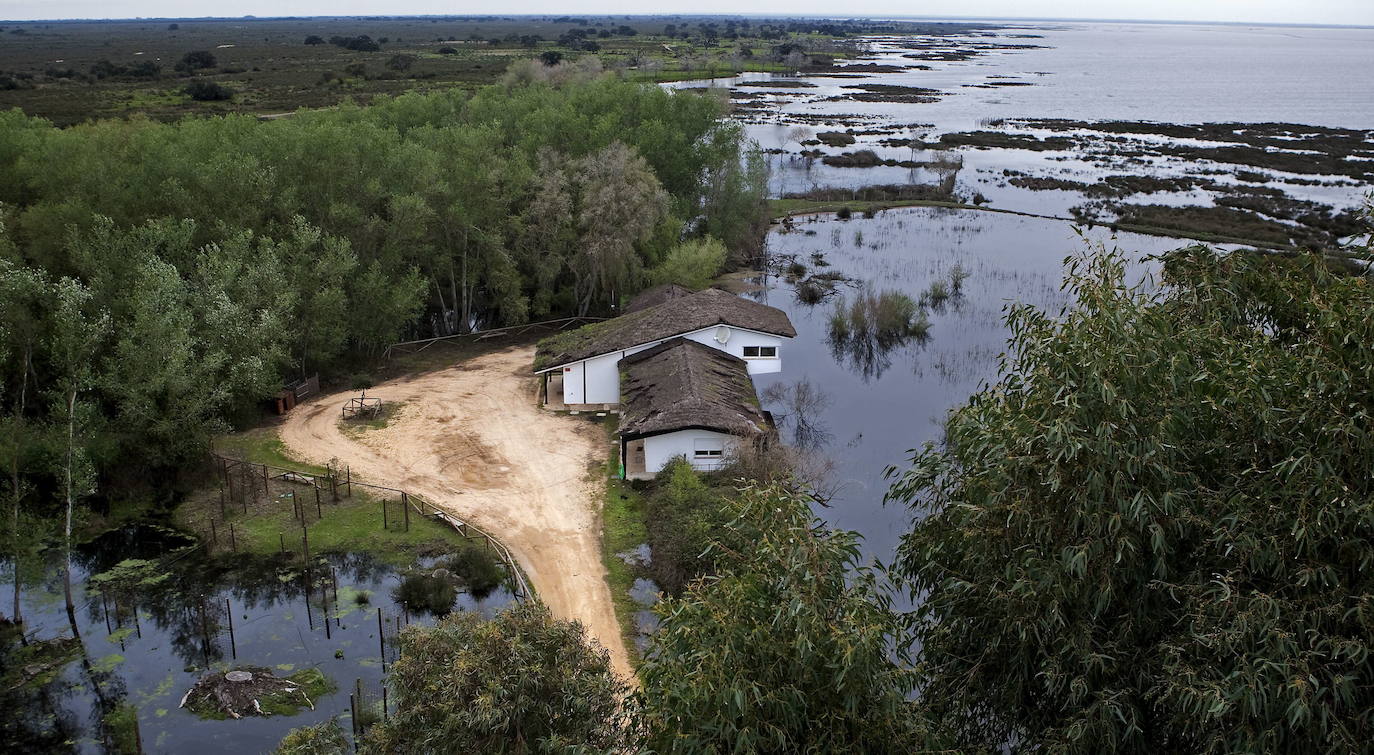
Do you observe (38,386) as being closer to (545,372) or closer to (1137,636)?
(545,372)

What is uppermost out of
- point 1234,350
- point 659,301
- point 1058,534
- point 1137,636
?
point 1234,350

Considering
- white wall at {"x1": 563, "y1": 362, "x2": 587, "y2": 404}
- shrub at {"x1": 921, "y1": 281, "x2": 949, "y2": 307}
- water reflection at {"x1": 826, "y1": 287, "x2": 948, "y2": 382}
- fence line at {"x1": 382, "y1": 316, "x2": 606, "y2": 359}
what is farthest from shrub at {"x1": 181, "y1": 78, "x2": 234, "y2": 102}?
white wall at {"x1": 563, "y1": 362, "x2": 587, "y2": 404}

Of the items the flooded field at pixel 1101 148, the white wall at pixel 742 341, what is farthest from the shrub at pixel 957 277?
the white wall at pixel 742 341

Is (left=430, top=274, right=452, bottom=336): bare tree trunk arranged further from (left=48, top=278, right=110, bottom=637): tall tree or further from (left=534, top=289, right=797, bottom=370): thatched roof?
(left=48, top=278, right=110, bottom=637): tall tree

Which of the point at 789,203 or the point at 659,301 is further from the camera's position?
the point at 789,203

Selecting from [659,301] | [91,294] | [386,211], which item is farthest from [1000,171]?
[91,294]

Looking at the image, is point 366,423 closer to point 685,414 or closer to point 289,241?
point 289,241
